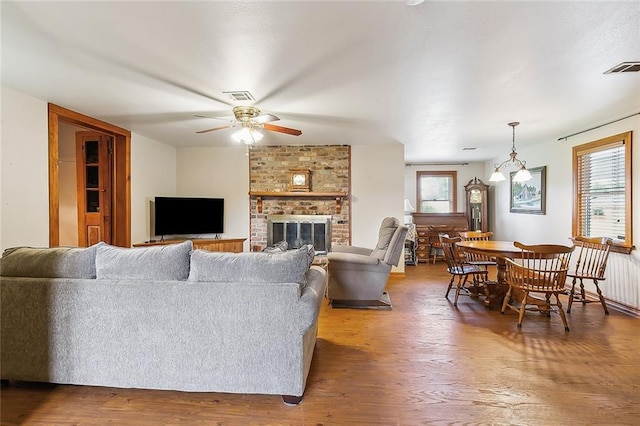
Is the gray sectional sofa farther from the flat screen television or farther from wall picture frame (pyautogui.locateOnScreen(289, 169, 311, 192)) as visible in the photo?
wall picture frame (pyautogui.locateOnScreen(289, 169, 311, 192))

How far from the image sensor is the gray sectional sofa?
2096 mm

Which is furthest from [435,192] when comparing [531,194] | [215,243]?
[215,243]

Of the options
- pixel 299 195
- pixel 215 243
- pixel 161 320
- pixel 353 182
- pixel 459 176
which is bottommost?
pixel 161 320

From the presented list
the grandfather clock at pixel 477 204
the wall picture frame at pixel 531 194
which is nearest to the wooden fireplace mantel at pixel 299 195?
the wall picture frame at pixel 531 194

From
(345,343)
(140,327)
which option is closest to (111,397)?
(140,327)

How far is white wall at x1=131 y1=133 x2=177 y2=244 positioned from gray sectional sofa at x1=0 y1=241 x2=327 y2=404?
2.95 metres

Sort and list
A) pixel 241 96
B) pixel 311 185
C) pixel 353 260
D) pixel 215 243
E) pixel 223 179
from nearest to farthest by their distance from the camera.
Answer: pixel 241 96
pixel 353 260
pixel 215 243
pixel 311 185
pixel 223 179

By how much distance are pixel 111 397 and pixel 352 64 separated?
2711mm

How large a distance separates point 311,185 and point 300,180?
215mm

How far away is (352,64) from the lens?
2578 millimetres

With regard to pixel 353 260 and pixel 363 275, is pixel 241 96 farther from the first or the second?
pixel 363 275

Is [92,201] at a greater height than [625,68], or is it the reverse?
[625,68]

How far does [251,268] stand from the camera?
7.08 feet

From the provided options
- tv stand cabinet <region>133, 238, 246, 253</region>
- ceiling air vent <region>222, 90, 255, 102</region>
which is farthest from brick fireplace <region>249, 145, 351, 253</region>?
ceiling air vent <region>222, 90, 255, 102</region>
